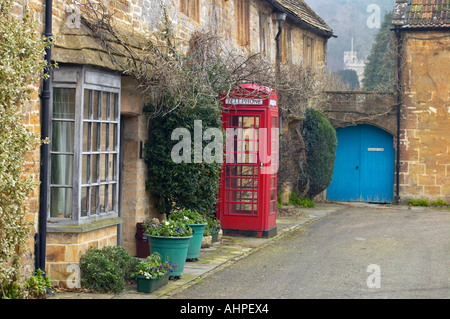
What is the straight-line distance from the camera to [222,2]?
14211mm

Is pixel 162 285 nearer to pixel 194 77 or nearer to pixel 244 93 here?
pixel 194 77

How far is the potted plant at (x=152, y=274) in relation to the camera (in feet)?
25.7

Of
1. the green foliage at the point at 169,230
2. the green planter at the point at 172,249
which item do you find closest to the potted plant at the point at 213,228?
the green foliage at the point at 169,230

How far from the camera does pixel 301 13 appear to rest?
21.5 meters

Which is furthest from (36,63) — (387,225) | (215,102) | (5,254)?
(387,225)

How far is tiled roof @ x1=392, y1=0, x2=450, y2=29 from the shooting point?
20.5 m

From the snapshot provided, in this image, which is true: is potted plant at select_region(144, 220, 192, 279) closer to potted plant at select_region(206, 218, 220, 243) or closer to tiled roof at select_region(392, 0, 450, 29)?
potted plant at select_region(206, 218, 220, 243)

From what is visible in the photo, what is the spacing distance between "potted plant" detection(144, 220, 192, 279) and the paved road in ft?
1.46

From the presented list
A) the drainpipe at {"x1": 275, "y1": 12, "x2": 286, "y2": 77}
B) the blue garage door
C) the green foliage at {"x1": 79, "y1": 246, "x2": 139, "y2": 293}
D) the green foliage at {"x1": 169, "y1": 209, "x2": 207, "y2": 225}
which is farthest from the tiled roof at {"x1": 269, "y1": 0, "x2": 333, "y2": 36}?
the green foliage at {"x1": 79, "y1": 246, "x2": 139, "y2": 293}

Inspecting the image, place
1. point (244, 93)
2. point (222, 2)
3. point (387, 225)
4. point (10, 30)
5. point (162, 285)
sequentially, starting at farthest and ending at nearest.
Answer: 1. point (387, 225)
2. point (222, 2)
3. point (244, 93)
4. point (162, 285)
5. point (10, 30)

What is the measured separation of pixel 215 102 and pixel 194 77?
844 millimetres

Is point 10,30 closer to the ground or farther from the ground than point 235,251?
farther from the ground

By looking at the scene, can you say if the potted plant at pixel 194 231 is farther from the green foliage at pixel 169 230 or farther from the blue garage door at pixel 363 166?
the blue garage door at pixel 363 166

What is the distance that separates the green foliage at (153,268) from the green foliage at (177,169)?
7.90 ft
